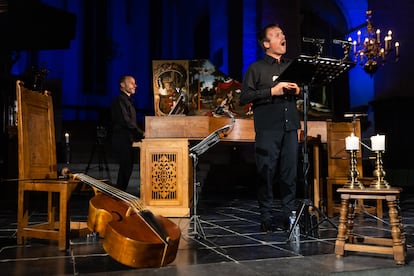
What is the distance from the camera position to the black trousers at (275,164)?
3785mm

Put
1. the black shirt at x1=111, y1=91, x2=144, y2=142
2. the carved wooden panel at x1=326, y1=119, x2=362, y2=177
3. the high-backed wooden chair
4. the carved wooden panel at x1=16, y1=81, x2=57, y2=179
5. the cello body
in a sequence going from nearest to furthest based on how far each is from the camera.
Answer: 1. the cello body
2. the high-backed wooden chair
3. the carved wooden panel at x1=16, y1=81, x2=57, y2=179
4. the carved wooden panel at x1=326, y1=119, x2=362, y2=177
5. the black shirt at x1=111, y1=91, x2=144, y2=142

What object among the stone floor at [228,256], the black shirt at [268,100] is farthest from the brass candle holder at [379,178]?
the black shirt at [268,100]

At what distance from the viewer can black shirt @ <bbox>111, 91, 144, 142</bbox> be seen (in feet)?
18.6

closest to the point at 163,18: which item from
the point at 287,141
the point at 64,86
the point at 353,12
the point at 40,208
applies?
the point at 64,86

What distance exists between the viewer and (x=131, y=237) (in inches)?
86.6

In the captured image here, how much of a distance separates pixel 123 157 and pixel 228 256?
3.11 meters

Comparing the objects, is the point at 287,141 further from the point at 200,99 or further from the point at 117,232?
the point at 200,99

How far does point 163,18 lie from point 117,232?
16.6 metres

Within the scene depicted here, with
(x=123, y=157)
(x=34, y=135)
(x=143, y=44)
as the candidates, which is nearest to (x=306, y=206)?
(x=34, y=135)

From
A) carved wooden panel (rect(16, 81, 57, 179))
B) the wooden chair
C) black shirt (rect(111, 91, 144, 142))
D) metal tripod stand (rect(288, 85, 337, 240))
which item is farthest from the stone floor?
black shirt (rect(111, 91, 144, 142))

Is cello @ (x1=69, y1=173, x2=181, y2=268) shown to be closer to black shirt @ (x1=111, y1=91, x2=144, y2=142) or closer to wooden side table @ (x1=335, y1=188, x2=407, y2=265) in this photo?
wooden side table @ (x1=335, y1=188, x2=407, y2=265)

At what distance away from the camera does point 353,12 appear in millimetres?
13133

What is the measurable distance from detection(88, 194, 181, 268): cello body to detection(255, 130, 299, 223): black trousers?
147 centimetres

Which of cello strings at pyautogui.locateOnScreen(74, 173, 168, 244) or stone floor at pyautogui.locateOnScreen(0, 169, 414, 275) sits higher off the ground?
cello strings at pyautogui.locateOnScreen(74, 173, 168, 244)
